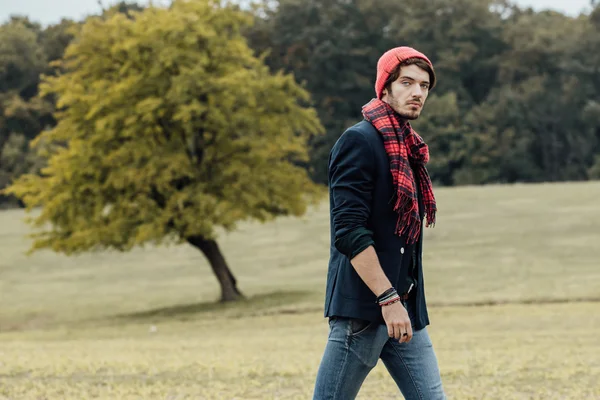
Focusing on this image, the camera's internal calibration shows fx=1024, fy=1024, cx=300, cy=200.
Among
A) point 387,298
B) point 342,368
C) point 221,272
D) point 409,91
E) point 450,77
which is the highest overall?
point 450,77

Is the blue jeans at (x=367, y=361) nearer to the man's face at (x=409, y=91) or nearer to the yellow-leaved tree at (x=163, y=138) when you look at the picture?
the man's face at (x=409, y=91)

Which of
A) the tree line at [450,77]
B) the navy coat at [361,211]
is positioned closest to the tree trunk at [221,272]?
the navy coat at [361,211]

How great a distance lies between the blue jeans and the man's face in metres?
0.90

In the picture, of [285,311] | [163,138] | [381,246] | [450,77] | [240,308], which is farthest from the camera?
[450,77]

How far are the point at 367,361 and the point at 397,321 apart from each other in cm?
29

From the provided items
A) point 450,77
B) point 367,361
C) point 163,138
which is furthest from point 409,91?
point 450,77

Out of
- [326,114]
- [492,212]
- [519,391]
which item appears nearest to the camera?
[519,391]

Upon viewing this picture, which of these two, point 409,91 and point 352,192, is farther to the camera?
point 409,91

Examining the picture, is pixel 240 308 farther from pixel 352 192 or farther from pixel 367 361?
pixel 352 192

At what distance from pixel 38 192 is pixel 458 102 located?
181 feet

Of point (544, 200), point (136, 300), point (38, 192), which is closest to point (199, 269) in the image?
point (136, 300)

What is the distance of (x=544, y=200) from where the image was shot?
51.4 meters

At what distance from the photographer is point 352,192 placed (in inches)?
175

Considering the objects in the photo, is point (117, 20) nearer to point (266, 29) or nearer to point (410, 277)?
point (410, 277)
